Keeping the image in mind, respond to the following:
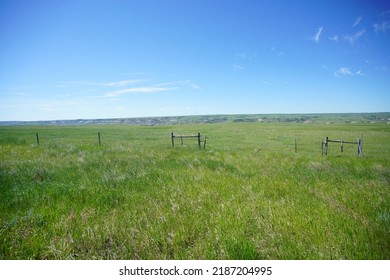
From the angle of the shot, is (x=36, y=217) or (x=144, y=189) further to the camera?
(x=144, y=189)

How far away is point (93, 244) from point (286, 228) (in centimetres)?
342

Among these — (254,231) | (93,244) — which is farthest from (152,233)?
(254,231)

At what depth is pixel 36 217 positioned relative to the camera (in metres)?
4.21

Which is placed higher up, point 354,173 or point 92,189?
point 92,189

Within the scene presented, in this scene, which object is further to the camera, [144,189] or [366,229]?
[144,189]

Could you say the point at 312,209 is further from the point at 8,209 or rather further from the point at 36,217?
the point at 8,209

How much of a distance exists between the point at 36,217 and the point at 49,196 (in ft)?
4.77

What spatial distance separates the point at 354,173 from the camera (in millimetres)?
9281

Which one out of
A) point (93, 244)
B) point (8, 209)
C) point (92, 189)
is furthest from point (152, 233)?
point (8, 209)

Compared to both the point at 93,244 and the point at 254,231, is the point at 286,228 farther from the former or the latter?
the point at 93,244
